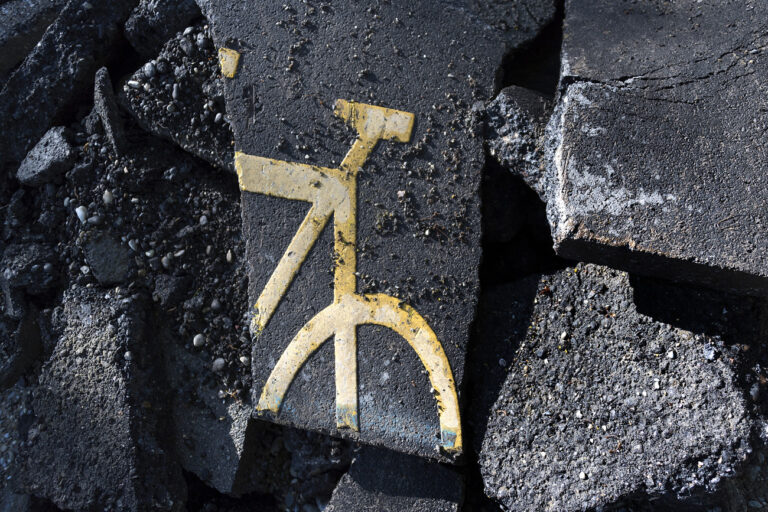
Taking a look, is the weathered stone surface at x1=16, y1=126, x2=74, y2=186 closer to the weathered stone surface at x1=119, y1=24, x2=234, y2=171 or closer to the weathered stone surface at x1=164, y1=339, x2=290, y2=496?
the weathered stone surface at x1=119, y1=24, x2=234, y2=171

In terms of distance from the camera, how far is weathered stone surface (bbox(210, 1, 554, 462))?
6.24 feet

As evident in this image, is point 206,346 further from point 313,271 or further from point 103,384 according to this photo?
point 313,271

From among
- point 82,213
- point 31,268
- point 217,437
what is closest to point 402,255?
point 217,437

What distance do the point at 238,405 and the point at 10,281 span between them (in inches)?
43.2

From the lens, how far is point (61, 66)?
2.35 metres

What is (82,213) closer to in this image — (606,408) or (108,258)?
(108,258)

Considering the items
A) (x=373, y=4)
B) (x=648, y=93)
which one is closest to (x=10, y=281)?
(x=373, y=4)

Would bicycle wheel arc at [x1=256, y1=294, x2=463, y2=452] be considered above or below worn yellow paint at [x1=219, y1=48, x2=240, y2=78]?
below

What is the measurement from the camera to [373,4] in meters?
2.11

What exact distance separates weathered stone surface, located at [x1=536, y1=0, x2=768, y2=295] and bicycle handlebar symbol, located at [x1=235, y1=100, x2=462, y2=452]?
56 cm

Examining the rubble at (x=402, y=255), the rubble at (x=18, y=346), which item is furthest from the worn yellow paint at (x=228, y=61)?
the rubble at (x=18, y=346)

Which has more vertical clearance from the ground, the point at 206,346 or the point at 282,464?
the point at 206,346

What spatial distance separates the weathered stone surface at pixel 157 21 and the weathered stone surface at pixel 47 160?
0.50 metres

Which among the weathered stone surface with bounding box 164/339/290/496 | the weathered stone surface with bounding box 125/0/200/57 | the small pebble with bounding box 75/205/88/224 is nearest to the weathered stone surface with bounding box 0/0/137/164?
the weathered stone surface with bounding box 125/0/200/57
